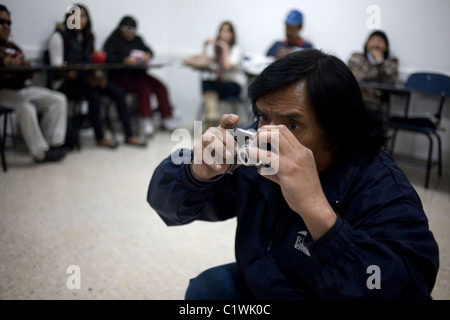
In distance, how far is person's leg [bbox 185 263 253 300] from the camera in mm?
985

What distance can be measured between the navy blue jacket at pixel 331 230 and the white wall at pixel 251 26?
11.5 inches

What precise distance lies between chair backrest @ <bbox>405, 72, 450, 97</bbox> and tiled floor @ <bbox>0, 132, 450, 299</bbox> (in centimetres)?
22

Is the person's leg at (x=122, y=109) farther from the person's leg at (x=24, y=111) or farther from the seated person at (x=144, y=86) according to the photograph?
the person's leg at (x=24, y=111)

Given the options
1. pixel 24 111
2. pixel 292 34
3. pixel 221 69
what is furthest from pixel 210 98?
pixel 24 111

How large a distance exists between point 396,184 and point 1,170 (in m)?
1.01

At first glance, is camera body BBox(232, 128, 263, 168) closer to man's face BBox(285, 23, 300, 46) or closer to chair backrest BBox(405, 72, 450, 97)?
chair backrest BBox(405, 72, 450, 97)

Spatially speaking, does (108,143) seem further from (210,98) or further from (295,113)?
(295,113)

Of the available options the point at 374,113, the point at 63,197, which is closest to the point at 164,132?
the point at 63,197

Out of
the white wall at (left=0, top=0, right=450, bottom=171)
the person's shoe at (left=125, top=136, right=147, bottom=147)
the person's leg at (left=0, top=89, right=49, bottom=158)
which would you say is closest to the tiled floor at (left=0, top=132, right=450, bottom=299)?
the person's leg at (left=0, top=89, right=49, bottom=158)

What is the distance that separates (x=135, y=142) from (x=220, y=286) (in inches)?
113

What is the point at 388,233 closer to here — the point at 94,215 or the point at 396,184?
the point at 396,184

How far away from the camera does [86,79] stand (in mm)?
2432

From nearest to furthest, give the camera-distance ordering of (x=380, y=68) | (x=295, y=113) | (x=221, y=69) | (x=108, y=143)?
(x=295, y=113) → (x=380, y=68) → (x=108, y=143) → (x=221, y=69)

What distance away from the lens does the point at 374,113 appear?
2.95 ft
